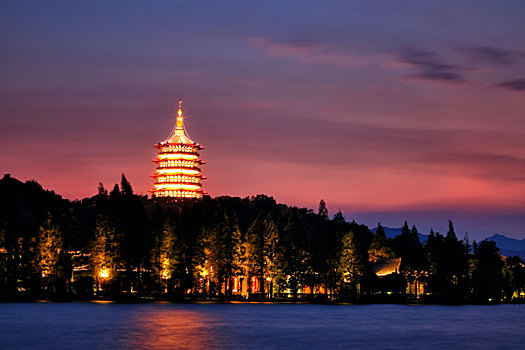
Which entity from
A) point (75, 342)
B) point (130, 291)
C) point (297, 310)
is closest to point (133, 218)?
point (130, 291)

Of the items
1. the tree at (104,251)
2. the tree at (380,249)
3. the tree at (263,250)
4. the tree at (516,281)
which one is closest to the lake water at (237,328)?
the tree at (104,251)

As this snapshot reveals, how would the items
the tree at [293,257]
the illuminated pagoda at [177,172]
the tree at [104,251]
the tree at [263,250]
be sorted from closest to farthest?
the tree at [104,251]
the tree at [263,250]
the tree at [293,257]
the illuminated pagoda at [177,172]

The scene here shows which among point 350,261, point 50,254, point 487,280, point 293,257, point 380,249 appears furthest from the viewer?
point 380,249

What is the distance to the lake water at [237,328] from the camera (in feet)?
178

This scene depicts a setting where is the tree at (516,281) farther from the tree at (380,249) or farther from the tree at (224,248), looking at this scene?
the tree at (224,248)

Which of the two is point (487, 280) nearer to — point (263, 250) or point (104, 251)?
point (263, 250)

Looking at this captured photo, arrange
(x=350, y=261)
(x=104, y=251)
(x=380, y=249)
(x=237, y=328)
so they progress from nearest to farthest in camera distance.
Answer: (x=237, y=328), (x=104, y=251), (x=350, y=261), (x=380, y=249)

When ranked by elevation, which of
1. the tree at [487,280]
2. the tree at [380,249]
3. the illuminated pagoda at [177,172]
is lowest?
the tree at [487,280]

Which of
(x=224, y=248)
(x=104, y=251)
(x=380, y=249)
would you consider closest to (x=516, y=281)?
(x=380, y=249)

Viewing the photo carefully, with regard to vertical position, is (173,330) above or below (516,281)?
below

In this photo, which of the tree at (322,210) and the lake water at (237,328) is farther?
the tree at (322,210)

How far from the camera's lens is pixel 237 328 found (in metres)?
64.9

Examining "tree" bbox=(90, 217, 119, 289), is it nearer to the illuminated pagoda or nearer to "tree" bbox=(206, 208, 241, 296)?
"tree" bbox=(206, 208, 241, 296)

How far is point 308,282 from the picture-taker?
107062 millimetres
